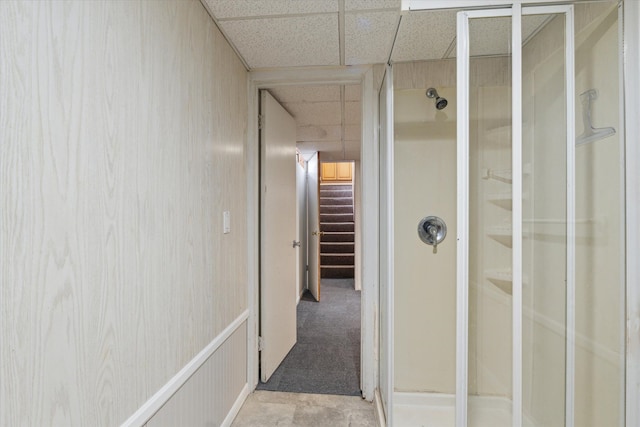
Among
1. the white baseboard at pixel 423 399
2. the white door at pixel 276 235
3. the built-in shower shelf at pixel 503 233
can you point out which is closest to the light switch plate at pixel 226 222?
the white door at pixel 276 235

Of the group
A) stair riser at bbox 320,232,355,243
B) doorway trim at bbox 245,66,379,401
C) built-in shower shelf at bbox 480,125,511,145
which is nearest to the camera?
built-in shower shelf at bbox 480,125,511,145

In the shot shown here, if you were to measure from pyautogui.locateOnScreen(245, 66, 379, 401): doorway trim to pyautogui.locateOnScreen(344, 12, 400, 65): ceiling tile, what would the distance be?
0.41 ft

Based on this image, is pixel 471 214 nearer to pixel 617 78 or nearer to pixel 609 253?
pixel 609 253

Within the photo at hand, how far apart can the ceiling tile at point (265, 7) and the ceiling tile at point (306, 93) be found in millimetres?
719

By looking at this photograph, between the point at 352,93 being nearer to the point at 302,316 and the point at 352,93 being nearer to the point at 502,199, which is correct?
the point at 502,199

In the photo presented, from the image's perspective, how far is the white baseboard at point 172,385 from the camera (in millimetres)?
924

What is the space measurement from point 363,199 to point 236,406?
1.50m

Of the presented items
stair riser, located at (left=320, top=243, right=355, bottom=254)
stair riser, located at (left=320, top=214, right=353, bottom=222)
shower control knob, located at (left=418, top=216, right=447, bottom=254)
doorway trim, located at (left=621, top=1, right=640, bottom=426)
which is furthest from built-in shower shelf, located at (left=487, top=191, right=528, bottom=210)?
stair riser, located at (left=320, top=214, right=353, bottom=222)

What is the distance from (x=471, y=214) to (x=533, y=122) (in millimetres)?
372

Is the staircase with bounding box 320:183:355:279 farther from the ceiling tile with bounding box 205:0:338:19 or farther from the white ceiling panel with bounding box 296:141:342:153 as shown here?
the ceiling tile with bounding box 205:0:338:19

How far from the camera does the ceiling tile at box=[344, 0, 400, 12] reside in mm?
1371

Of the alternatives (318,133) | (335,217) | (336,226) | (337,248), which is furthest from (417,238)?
(335,217)

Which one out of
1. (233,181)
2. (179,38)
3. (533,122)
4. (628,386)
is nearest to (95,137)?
(179,38)

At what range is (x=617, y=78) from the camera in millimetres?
1004
